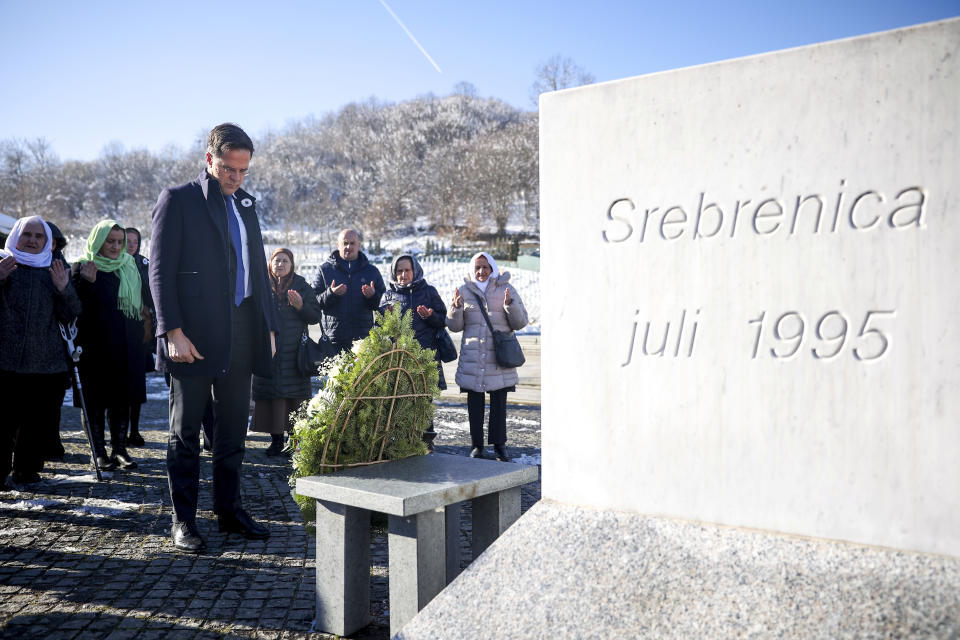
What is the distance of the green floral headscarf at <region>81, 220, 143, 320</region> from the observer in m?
6.02

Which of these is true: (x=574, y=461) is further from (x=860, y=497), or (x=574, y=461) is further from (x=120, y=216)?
(x=120, y=216)

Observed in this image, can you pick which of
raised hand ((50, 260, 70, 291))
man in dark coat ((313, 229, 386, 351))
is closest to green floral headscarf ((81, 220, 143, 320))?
raised hand ((50, 260, 70, 291))

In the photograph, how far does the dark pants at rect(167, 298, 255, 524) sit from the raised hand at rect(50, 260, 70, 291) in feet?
5.86

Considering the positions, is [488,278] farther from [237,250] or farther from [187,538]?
[187,538]

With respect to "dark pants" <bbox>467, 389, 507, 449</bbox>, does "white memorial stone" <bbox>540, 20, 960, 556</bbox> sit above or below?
above

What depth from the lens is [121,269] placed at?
6.16m

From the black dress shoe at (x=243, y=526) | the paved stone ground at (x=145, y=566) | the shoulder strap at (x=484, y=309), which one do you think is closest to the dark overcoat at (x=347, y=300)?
the shoulder strap at (x=484, y=309)

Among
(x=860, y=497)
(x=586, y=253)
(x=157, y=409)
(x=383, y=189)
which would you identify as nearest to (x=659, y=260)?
(x=586, y=253)

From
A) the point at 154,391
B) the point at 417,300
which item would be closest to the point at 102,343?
the point at 417,300

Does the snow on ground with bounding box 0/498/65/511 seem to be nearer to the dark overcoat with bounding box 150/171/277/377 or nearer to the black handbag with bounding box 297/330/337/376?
the dark overcoat with bounding box 150/171/277/377

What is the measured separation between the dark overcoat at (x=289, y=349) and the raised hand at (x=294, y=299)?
0.05 meters

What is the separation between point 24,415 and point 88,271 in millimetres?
1234

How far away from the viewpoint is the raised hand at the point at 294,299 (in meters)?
6.45

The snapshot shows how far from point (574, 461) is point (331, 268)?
4793mm
